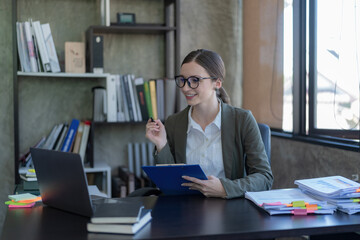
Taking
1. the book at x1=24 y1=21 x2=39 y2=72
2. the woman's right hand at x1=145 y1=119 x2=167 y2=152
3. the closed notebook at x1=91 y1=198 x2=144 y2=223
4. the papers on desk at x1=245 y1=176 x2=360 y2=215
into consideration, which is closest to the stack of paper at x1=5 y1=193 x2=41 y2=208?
the closed notebook at x1=91 y1=198 x2=144 y2=223

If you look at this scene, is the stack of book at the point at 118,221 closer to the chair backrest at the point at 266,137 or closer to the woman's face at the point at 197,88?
the woman's face at the point at 197,88

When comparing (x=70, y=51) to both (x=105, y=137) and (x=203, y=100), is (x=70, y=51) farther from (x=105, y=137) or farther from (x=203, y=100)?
(x=203, y=100)

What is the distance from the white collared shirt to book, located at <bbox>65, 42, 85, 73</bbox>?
1281 mm

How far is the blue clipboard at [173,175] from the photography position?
5.67 ft

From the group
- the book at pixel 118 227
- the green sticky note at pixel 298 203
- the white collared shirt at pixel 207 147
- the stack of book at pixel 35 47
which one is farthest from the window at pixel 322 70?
→ the stack of book at pixel 35 47

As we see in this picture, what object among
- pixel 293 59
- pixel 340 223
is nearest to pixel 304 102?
pixel 293 59

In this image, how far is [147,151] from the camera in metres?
3.60

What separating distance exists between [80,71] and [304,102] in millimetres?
1566

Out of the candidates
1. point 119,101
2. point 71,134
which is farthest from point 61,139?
point 119,101

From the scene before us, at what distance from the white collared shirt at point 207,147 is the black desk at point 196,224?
49cm

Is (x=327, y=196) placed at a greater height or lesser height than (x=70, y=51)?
lesser

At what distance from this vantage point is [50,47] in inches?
124

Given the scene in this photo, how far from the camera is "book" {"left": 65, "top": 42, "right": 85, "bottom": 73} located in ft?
10.6

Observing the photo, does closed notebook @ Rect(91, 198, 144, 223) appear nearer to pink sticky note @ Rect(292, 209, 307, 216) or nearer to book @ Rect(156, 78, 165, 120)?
pink sticky note @ Rect(292, 209, 307, 216)
